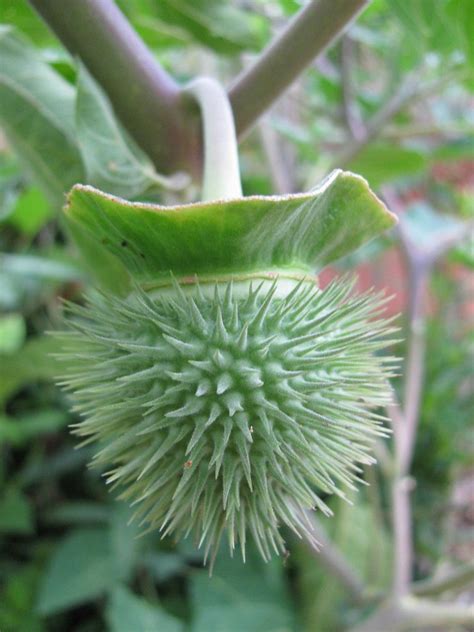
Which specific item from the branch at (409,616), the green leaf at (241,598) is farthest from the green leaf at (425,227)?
the green leaf at (241,598)

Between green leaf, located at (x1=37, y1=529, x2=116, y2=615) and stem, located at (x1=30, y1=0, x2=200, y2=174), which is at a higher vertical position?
stem, located at (x1=30, y1=0, x2=200, y2=174)

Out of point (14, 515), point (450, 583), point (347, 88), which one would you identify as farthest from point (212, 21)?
point (14, 515)

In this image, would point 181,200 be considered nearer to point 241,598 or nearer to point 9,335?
point 9,335

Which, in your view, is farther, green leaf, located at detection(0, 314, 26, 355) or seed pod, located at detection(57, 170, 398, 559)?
green leaf, located at detection(0, 314, 26, 355)

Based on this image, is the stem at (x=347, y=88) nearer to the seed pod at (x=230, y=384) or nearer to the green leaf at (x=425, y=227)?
the green leaf at (x=425, y=227)

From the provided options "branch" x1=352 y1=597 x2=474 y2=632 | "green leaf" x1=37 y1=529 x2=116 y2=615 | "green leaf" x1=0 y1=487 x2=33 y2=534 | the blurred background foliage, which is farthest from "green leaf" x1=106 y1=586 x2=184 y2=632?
"branch" x1=352 y1=597 x2=474 y2=632

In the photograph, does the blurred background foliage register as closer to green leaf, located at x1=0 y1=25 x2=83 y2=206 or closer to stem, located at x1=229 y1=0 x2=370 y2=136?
green leaf, located at x1=0 y1=25 x2=83 y2=206
